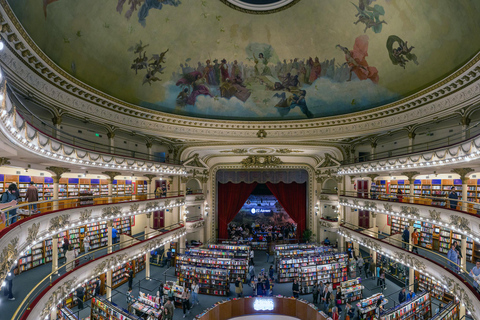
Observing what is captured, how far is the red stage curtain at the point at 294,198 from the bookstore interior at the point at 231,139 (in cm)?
451

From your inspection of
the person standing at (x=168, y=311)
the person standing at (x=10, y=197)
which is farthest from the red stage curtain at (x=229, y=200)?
the person standing at (x=10, y=197)

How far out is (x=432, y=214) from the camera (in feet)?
32.2

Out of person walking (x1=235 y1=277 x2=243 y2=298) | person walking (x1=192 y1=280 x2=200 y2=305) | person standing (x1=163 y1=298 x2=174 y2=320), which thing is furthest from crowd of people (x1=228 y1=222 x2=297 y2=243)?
person standing (x1=163 y1=298 x2=174 y2=320)

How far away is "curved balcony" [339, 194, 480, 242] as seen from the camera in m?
7.69

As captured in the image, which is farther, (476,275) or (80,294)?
(80,294)

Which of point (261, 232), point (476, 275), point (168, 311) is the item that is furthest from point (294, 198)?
point (476, 275)

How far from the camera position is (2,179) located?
10.6 meters

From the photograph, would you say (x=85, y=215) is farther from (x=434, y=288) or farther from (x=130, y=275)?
(x=434, y=288)

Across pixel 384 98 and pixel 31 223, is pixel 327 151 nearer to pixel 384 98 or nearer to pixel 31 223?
pixel 384 98

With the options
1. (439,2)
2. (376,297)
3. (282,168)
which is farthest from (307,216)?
(439,2)

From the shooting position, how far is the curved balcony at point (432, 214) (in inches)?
303

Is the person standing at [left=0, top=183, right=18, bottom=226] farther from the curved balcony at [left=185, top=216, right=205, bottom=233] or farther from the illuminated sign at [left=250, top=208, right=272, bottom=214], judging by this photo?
the illuminated sign at [left=250, top=208, right=272, bottom=214]

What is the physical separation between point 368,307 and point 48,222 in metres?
13.4

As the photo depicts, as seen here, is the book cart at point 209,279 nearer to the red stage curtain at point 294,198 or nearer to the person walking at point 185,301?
the person walking at point 185,301
